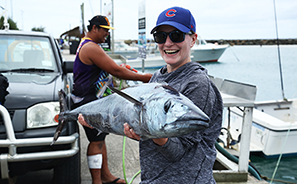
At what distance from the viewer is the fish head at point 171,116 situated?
103cm

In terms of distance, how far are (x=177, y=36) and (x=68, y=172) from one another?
7.54 feet

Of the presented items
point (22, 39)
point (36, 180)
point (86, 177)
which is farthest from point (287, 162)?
point (22, 39)

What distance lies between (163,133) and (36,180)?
10.7ft

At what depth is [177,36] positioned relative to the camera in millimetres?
1530

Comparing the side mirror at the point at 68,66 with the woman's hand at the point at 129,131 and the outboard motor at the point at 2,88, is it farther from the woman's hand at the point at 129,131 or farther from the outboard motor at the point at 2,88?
the woman's hand at the point at 129,131

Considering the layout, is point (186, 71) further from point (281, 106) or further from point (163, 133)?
point (281, 106)

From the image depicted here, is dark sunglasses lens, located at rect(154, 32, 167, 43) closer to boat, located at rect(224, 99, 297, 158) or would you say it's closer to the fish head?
the fish head

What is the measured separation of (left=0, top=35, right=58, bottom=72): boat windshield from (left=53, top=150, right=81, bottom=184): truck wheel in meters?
1.60

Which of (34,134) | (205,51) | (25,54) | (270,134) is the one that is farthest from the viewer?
(205,51)

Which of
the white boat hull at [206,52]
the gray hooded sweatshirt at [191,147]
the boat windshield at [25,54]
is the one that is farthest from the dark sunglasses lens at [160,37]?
the white boat hull at [206,52]

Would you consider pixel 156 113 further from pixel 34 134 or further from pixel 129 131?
pixel 34 134

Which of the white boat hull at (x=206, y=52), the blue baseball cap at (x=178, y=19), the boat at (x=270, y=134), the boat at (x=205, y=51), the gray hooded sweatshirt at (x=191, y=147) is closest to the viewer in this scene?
the gray hooded sweatshirt at (x=191, y=147)

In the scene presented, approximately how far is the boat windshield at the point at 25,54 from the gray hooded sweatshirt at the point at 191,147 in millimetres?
2985

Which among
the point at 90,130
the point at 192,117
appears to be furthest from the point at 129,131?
the point at 90,130
